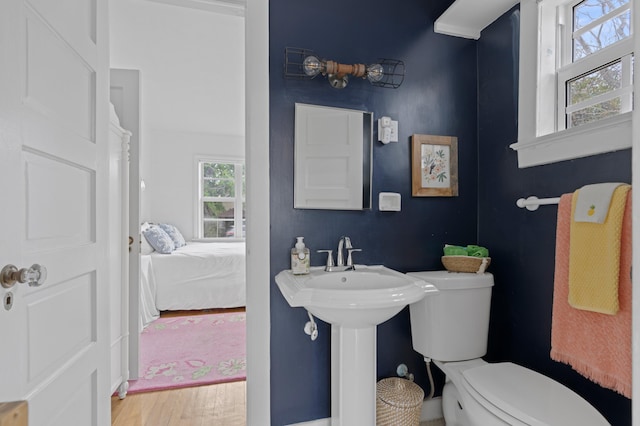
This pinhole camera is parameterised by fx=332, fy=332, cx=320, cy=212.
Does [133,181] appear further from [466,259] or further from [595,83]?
[595,83]

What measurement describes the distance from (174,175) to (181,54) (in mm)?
2811

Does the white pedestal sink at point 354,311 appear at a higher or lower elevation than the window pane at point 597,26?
lower

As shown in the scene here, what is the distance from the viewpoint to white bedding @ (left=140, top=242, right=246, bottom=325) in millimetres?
3428

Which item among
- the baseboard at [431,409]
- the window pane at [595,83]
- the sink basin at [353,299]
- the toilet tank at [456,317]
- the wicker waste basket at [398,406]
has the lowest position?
the baseboard at [431,409]

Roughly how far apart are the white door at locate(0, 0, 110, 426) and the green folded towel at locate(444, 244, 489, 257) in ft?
5.12

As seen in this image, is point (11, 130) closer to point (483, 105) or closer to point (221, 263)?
point (483, 105)

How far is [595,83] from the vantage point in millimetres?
1375

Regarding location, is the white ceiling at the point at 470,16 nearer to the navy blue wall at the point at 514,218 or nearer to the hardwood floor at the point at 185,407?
the navy blue wall at the point at 514,218

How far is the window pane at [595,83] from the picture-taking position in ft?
4.24

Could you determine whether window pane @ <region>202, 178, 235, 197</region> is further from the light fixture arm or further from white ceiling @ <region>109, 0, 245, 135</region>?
the light fixture arm

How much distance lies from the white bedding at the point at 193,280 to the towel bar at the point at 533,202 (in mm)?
2884

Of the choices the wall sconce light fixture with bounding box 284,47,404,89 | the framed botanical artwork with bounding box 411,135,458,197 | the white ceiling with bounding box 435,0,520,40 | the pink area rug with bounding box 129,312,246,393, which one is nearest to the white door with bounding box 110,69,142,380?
the pink area rug with bounding box 129,312,246,393

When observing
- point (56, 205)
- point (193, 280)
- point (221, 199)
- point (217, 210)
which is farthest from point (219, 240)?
point (56, 205)

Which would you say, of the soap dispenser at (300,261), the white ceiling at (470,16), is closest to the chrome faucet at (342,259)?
the soap dispenser at (300,261)
